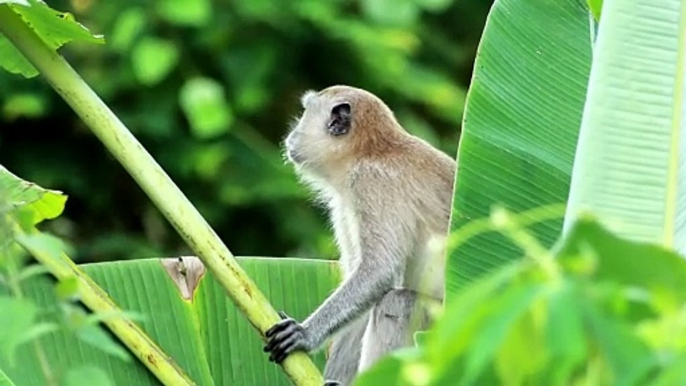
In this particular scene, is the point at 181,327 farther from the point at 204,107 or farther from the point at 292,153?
the point at 204,107

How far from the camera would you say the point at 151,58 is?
7273 mm

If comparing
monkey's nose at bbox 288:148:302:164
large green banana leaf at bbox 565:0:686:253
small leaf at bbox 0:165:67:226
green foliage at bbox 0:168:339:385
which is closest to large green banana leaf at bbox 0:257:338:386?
green foliage at bbox 0:168:339:385

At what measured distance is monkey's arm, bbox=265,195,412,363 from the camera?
141 inches

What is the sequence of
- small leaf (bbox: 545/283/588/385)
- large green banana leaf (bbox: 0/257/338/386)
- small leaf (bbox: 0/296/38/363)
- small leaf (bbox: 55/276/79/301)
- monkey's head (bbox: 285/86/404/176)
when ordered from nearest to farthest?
small leaf (bbox: 545/283/588/385) < small leaf (bbox: 0/296/38/363) < small leaf (bbox: 55/276/79/301) < large green banana leaf (bbox: 0/257/338/386) < monkey's head (bbox: 285/86/404/176)

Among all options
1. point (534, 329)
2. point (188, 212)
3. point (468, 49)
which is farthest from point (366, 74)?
point (534, 329)

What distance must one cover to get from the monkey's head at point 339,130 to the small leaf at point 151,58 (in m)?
2.73

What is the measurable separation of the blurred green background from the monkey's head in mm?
2596

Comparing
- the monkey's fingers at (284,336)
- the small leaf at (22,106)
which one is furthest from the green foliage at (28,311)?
the small leaf at (22,106)

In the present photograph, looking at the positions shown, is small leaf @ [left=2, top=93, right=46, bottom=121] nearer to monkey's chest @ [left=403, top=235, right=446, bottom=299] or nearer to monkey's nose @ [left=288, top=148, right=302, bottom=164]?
monkey's nose @ [left=288, top=148, right=302, bottom=164]

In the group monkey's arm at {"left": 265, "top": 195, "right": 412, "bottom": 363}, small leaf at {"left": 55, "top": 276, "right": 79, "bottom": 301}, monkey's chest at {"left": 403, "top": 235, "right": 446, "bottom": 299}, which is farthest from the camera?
monkey's chest at {"left": 403, "top": 235, "right": 446, "bottom": 299}

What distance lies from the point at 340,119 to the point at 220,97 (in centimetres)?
305

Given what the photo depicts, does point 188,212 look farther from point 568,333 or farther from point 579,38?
point 568,333

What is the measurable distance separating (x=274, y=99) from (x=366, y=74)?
22.9 inches

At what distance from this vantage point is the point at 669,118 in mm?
2422
